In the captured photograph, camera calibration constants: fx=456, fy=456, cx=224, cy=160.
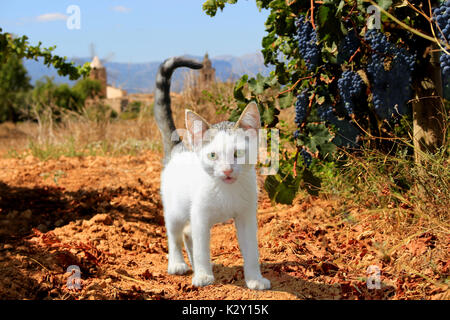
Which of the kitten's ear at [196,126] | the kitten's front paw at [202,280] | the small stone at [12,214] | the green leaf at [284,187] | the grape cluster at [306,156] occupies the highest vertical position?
the kitten's ear at [196,126]

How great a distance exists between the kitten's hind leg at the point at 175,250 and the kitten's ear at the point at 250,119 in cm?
74

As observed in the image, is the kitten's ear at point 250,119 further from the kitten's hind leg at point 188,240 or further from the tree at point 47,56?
the tree at point 47,56

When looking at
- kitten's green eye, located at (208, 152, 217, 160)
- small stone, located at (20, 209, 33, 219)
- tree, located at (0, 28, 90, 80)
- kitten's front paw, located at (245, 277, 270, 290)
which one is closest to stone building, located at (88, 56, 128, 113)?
tree, located at (0, 28, 90, 80)

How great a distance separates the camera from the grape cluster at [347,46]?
10.4 ft

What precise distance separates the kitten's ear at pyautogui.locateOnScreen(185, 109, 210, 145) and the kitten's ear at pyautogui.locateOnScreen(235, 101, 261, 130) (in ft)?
0.52

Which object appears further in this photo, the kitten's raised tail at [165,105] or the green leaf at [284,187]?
the green leaf at [284,187]

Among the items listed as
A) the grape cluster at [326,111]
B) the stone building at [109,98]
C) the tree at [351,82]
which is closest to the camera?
the tree at [351,82]

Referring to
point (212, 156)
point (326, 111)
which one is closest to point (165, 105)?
point (212, 156)

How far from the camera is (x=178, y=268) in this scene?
258 centimetres

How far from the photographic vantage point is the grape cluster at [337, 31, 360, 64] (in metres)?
3.17

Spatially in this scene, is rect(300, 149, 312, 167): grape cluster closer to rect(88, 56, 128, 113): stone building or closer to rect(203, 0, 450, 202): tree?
rect(203, 0, 450, 202): tree

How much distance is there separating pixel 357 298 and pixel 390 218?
34.5 inches

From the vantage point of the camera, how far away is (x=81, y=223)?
3895mm

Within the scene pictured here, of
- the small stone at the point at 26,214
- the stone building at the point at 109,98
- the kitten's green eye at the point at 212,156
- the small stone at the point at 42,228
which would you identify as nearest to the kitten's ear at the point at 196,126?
the kitten's green eye at the point at 212,156
